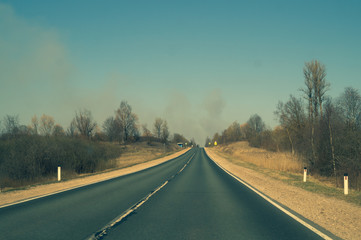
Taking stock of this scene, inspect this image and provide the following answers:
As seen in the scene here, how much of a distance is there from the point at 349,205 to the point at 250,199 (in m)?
3.27

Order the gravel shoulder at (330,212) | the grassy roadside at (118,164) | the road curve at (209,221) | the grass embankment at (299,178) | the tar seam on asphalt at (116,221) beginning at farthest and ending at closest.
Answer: the grassy roadside at (118,164) < the grass embankment at (299,178) < the gravel shoulder at (330,212) < the road curve at (209,221) < the tar seam on asphalt at (116,221)

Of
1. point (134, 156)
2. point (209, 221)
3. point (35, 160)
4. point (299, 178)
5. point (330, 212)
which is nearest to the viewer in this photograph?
point (209, 221)

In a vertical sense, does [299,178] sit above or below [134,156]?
above

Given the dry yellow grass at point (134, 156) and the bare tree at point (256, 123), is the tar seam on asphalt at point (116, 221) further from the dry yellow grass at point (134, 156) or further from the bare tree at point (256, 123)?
the bare tree at point (256, 123)

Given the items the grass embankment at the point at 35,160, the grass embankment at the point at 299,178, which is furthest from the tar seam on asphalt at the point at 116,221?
the grass embankment at the point at 35,160

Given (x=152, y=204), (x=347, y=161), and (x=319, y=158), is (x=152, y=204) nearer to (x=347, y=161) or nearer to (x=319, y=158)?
(x=347, y=161)

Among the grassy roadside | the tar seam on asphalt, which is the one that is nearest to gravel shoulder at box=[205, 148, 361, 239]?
the tar seam on asphalt

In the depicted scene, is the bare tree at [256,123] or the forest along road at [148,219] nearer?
the forest along road at [148,219]

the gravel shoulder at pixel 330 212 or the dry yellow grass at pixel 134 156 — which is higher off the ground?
the gravel shoulder at pixel 330 212

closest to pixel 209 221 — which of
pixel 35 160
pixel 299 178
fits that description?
pixel 299 178

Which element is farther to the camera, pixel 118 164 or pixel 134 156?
pixel 134 156

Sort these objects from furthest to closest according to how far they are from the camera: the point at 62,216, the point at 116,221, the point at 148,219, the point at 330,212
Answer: the point at 330,212
the point at 62,216
the point at 148,219
the point at 116,221

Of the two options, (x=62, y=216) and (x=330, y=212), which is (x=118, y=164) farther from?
(x=330, y=212)

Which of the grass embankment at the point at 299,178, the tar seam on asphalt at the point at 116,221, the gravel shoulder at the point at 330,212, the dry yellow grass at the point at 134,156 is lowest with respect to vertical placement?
the dry yellow grass at the point at 134,156
